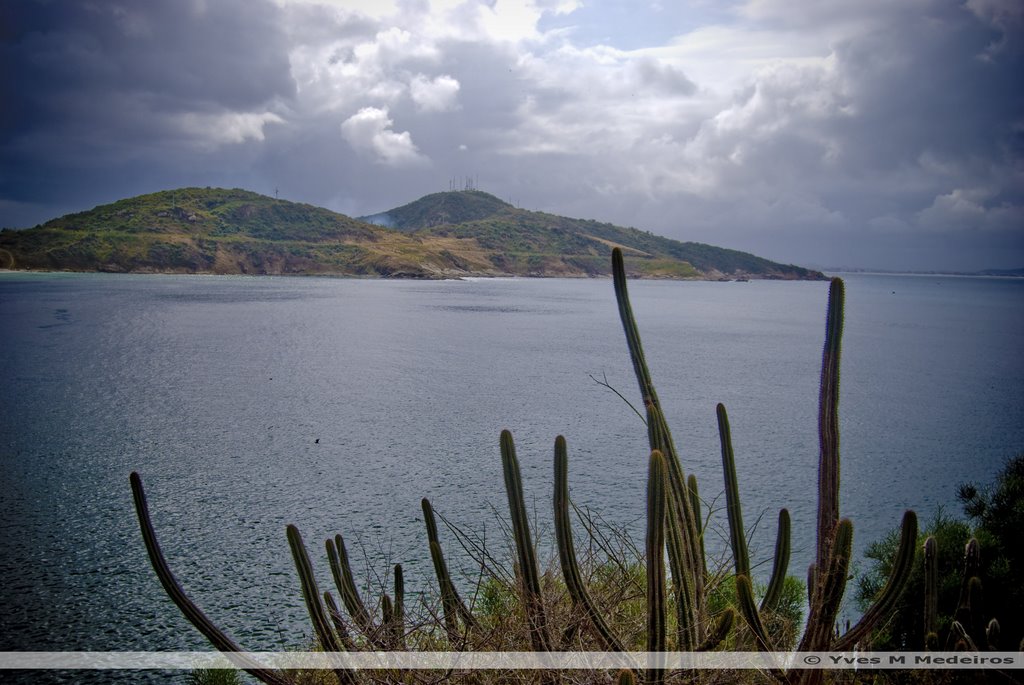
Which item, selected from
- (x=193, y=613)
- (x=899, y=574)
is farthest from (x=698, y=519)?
(x=193, y=613)

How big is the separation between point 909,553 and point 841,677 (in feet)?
4.80

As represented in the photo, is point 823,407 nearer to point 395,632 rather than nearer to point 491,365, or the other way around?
point 395,632

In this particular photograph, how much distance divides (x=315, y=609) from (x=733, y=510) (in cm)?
309

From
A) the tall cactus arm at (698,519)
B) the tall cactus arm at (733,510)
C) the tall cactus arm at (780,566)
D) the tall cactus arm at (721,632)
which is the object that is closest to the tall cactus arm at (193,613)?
the tall cactus arm at (721,632)

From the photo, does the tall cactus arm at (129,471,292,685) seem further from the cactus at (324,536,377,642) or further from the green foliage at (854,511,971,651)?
the green foliage at (854,511,971,651)

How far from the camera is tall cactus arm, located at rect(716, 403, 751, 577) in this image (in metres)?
4.78

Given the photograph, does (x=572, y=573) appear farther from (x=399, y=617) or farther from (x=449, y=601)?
(x=399, y=617)

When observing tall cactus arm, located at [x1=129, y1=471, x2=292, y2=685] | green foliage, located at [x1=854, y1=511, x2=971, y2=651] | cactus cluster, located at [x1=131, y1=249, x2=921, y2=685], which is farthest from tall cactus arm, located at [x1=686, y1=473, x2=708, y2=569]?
tall cactus arm, located at [x1=129, y1=471, x2=292, y2=685]

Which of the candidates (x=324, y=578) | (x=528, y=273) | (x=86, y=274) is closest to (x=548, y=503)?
(x=324, y=578)

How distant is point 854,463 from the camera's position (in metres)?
21.3

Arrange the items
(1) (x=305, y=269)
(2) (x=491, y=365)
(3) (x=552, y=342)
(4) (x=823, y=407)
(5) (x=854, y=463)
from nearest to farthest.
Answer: (4) (x=823, y=407) < (5) (x=854, y=463) < (2) (x=491, y=365) < (3) (x=552, y=342) < (1) (x=305, y=269)

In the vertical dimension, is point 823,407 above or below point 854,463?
above

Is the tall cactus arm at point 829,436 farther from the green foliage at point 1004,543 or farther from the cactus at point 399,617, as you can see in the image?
the green foliage at point 1004,543

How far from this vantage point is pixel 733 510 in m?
5.17
